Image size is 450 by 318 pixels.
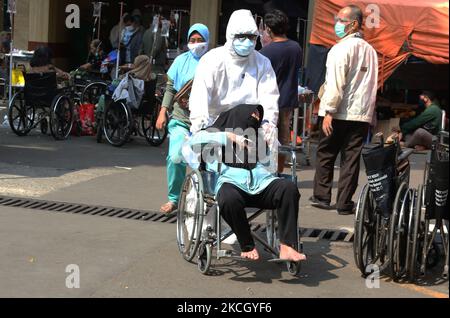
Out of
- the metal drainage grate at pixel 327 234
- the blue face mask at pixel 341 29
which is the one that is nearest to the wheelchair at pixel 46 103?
the blue face mask at pixel 341 29

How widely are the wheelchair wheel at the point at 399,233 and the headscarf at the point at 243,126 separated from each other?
1024 millimetres

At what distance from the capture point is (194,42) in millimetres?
7195

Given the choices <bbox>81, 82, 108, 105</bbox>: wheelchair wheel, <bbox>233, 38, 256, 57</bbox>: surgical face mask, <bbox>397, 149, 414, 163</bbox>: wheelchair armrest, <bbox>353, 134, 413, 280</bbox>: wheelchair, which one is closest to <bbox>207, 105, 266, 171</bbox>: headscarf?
<bbox>233, 38, 256, 57</bbox>: surgical face mask

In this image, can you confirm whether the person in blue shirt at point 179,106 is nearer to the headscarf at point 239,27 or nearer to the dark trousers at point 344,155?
the headscarf at point 239,27

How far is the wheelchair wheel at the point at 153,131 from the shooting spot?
12.1 metres

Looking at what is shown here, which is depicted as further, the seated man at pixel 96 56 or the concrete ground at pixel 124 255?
the seated man at pixel 96 56

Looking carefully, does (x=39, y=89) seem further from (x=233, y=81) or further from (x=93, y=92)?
(x=233, y=81)

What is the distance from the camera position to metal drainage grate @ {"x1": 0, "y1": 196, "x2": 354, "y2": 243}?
6949mm

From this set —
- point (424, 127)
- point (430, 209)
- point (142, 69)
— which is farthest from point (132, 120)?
point (430, 209)

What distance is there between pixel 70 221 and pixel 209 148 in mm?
2181

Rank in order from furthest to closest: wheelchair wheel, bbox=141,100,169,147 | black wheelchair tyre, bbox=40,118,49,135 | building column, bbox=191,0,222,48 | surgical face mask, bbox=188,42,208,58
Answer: building column, bbox=191,0,222,48 < black wheelchair tyre, bbox=40,118,49,135 < wheelchair wheel, bbox=141,100,169,147 < surgical face mask, bbox=188,42,208,58

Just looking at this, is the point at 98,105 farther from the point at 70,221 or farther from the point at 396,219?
the point at 396,219

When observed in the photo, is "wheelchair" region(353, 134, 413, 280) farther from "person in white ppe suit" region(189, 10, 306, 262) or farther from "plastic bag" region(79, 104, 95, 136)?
"plastic bag" region(79, 104, 95, 136)

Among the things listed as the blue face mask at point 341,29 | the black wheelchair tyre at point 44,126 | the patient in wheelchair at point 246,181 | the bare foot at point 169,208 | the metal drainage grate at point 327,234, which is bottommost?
the metal drainage grate at point 327,234
